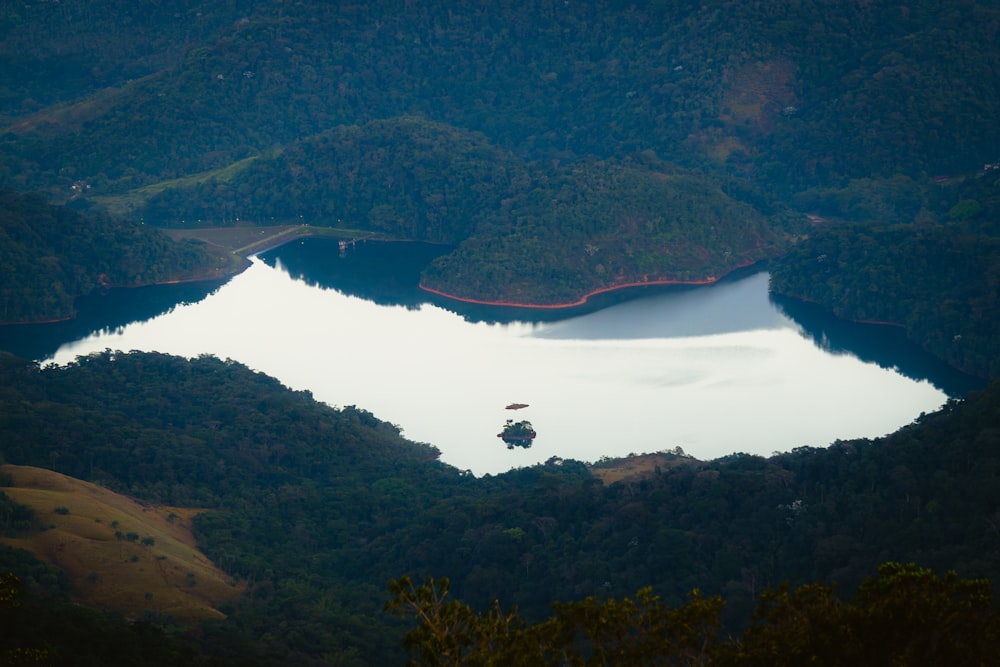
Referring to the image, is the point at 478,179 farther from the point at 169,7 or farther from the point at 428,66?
the point at 169,7

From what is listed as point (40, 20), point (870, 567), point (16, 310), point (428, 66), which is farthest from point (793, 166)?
point (40, 20)

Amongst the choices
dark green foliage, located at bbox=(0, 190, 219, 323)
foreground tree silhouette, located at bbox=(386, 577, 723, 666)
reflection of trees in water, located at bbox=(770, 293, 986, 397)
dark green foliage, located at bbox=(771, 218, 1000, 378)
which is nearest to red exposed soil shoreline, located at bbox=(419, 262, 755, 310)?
dark green foliage, located at bbox=(771, 218, 1000, 378)

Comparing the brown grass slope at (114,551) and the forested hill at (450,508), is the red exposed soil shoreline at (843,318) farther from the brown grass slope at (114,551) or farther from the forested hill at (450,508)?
the brown grass slope at (114,551)

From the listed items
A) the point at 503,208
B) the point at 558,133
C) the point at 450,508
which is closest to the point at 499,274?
the point at 503,208

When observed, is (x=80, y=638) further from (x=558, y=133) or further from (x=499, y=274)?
(x=558, y=133)

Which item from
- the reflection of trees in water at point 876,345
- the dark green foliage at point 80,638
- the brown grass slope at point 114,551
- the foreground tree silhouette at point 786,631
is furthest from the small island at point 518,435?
the foreground tree silhouette at point 786,631
